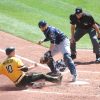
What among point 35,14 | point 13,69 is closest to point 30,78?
point 13,69

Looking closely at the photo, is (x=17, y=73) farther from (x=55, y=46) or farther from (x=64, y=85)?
(x=55, y=46)

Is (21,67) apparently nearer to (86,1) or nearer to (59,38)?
(59,38)

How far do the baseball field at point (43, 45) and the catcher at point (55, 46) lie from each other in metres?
0.39

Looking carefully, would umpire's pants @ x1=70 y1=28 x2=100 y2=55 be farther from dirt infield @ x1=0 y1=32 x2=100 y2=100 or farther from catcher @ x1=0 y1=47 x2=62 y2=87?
catcher @ x1=0 y1=47 x2=62 y2=87

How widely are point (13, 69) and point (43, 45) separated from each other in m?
5.39

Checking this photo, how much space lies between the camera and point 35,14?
20531 mm

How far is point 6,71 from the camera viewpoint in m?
10.9

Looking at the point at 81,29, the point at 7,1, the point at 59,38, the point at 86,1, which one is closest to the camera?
the point at 59,38

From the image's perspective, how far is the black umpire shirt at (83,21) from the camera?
13.5m

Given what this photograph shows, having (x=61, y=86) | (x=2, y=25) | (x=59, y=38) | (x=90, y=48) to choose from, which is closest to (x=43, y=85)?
(x=61, y=86)

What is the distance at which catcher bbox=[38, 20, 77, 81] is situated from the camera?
1153 centimetres

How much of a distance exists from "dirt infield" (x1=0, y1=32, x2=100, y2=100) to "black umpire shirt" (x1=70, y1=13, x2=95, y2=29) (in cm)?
117

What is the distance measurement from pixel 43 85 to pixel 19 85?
23.3 inches

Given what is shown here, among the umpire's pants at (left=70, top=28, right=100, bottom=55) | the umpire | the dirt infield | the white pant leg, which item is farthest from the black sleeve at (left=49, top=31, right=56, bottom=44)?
the umpire's pants at (left=70, top=28, right=100, bottom=55)
